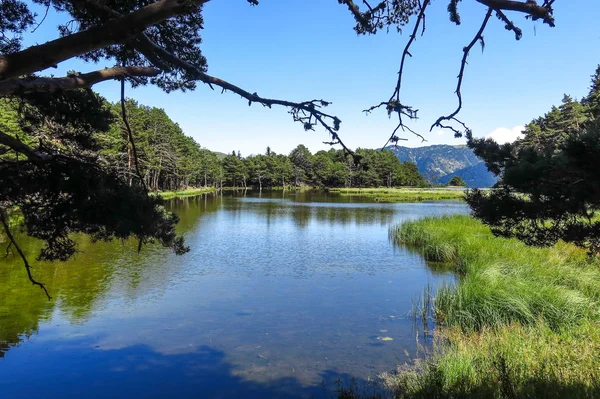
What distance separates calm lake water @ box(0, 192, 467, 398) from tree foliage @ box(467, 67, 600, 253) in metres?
4.28

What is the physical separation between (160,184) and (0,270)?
223 feet

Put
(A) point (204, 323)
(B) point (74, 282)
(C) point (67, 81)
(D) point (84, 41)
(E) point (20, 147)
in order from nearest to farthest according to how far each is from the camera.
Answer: (D) point (84, 41)
(E) point (20, 147)
(C) point (67, 81)
(A) point (204, 323)
(B) point (74, 282)

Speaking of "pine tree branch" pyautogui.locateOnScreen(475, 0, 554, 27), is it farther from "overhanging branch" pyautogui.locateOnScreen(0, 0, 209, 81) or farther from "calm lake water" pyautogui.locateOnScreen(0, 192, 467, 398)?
"calm lake water" pyautogui.locateOnScreen(0, 192, 467, 398)

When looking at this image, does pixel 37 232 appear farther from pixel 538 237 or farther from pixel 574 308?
pixel 574 308

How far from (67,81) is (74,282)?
35.2ft

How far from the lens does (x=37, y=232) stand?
210 inches

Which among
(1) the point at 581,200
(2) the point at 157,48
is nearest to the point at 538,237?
(1) the point at 581,200

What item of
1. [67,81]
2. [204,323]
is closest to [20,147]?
[67,81]

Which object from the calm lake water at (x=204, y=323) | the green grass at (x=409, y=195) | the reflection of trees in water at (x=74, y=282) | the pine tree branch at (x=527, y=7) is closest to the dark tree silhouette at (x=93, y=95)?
the pine tree branch at (x=527, y=7)

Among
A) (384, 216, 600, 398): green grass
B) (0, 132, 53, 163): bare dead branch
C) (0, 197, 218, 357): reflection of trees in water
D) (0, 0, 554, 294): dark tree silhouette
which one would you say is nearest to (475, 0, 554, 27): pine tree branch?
(0, 0, 554, 294): dark tree silhouette

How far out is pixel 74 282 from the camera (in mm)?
13586

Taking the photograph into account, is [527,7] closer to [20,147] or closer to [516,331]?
[20,147]

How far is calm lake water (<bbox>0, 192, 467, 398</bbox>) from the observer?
7480 millimetres

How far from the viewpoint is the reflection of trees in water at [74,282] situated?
10.2 metres
